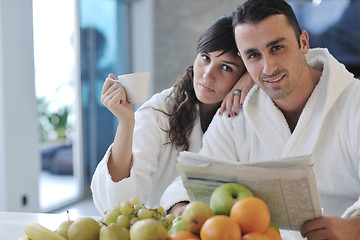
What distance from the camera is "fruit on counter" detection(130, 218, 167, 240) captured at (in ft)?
2.77

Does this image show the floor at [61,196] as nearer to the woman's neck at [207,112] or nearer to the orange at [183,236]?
the woman's neck at [207,112]

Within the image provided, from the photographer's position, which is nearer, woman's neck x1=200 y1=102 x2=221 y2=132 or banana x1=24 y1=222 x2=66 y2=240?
banana x1=24 y1=222 x2=66 y2=240

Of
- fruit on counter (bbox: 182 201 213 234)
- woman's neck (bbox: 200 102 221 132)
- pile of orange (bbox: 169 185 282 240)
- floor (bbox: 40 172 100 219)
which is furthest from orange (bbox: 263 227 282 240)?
floor (bbox: 40 172 100 219)

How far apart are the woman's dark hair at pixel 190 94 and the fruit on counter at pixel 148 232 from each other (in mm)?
990

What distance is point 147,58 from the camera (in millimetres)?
5473

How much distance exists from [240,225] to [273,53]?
86 centimetres

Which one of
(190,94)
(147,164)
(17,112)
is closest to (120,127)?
(147,164)

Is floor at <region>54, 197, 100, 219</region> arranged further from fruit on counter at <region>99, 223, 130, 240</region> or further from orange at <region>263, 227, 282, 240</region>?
orange at <region>263, 227, 282, 240</region>

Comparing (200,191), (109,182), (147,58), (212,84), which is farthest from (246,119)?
(147,58)

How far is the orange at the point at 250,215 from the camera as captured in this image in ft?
2.69

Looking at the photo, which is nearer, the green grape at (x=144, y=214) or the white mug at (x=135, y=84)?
the green grape at (x=144, y=214)

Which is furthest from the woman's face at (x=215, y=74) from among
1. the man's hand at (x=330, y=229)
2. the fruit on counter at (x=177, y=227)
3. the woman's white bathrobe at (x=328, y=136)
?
the fruit on counter at (x=177, y=227)

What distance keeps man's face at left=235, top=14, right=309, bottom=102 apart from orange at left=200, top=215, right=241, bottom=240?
2.70ft

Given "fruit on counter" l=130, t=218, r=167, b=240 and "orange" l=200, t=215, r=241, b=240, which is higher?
"orange" l=200, t=215, r=241, b=240
